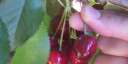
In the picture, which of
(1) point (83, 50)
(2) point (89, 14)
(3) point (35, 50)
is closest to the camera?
(2) point (89, 14)

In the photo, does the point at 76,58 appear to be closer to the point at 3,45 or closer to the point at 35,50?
the point at 35,50

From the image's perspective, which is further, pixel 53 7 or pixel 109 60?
pixel 53 7

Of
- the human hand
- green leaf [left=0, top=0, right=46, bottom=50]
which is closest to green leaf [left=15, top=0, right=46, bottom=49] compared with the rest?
green leaf [left=0, top=0, right=46, bottom=50]

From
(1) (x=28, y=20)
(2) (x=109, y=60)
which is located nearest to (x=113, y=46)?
(2) (x=109, y=60)

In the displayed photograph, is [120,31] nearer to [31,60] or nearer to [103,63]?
[103,63]

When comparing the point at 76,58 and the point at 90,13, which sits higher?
the point at 90,13

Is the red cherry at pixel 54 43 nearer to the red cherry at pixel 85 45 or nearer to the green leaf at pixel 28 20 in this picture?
the red cherry at pixel 85 45

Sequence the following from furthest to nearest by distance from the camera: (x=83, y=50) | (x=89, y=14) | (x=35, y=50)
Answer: (x=83, y=50)
(x=35, y=50)
(x=89, y=14)

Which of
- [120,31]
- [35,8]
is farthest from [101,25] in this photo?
[35,8]

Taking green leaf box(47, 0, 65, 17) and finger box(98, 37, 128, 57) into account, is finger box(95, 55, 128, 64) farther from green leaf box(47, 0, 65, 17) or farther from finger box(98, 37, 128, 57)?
green leaf box(47, 0, 65, 17)
